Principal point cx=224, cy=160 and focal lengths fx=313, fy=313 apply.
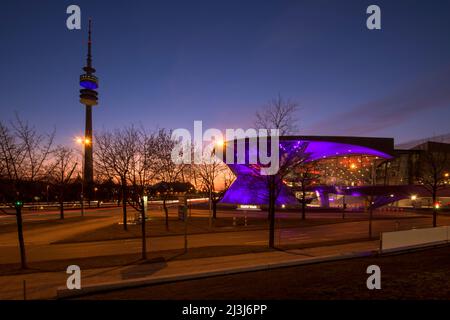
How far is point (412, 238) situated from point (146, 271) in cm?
1297

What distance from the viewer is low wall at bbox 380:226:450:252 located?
14.5 meters

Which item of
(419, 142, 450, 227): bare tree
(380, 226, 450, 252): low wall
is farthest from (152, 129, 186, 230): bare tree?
(419, 142, 450, 227): bare tree

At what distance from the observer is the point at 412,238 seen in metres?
15.7

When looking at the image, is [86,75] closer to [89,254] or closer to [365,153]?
[365,153]

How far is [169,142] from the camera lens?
27.6 metres

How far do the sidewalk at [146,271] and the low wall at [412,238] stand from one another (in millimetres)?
2368

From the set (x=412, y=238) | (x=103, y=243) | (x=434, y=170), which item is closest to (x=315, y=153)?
(x=434, y=170)

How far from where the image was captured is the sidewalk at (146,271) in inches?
377

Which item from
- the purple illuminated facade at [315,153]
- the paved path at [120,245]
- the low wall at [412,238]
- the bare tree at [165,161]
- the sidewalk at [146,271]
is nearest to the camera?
the sidewalk at [146,271]

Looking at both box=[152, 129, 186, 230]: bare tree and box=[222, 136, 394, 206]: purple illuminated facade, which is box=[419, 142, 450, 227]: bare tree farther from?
box=[152, 129, 186, 230]: bare tree

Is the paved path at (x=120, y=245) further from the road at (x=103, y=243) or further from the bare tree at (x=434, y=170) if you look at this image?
the bare tree at (x=434, y=170)

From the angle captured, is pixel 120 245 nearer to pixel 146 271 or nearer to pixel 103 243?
pixel 103 243

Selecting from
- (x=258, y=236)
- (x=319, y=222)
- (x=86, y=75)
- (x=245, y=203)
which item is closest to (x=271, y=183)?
(x=258, y=236)

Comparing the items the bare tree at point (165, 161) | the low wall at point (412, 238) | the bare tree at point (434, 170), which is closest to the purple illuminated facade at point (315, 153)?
the bare tree at point (434, 170)
